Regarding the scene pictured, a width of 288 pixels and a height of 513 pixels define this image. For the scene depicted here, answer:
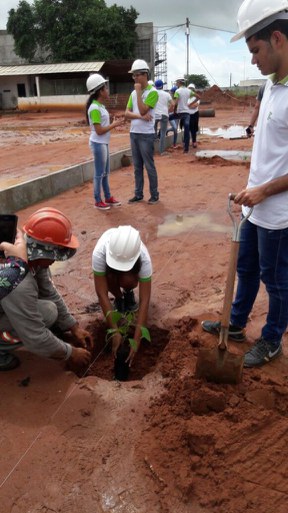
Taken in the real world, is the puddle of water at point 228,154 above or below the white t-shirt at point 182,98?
below

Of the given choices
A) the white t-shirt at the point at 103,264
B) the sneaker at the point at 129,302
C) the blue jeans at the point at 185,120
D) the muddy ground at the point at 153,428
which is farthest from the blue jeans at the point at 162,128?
the white t-shirt at the point at 103,264

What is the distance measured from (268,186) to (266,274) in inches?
21.6

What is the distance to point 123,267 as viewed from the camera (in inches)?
109

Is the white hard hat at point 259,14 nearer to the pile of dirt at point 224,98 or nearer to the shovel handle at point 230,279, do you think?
the shovel handle at point 230,279

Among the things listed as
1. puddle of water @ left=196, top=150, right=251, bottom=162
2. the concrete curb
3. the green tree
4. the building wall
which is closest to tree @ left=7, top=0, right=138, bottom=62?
the green tree

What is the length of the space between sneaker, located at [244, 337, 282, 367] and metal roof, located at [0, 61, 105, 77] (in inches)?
1074

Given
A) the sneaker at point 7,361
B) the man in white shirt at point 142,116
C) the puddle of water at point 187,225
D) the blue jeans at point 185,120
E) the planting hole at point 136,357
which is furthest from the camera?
the blue jeans at point 185,120

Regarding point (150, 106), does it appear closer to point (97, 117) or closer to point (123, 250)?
point (97, 117)

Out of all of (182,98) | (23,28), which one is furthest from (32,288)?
(23,28)

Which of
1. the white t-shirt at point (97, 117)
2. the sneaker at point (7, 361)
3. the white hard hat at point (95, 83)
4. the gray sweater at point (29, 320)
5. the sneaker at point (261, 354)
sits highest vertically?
the white hard hat at point (95, 83)

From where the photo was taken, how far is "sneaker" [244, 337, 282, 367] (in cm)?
271

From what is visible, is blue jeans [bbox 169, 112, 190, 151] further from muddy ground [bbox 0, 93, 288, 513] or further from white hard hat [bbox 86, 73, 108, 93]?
muddy ground [bbox 0, 93, 288, 513]

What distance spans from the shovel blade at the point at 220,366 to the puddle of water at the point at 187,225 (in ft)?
9.69

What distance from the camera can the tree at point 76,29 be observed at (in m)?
30.5
